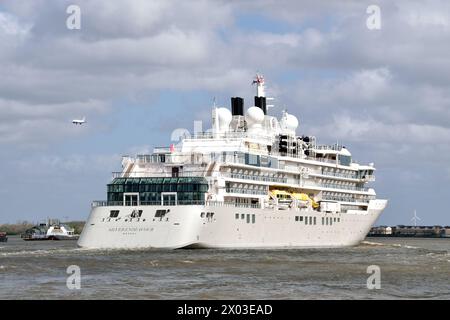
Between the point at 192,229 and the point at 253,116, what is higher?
the point at 253,116

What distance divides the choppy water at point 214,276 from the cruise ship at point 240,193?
3926 mm

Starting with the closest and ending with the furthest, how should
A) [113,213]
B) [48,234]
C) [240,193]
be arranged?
[113,213] → [240,193] → [48,234]

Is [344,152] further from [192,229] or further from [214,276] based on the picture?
[214,276]

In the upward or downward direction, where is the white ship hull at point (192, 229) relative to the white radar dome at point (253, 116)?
downward

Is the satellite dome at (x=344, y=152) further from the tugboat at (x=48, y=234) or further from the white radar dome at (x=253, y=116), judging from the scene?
the tugboat at (x=48, y=234)

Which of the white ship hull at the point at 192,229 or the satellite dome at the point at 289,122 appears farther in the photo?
the satellite dome at the point at 289,122

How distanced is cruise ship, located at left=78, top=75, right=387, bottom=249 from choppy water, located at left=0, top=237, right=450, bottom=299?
3926 mm

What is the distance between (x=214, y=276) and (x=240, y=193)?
3702 centimetres

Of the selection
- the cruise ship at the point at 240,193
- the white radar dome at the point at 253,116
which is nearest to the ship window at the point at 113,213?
the cruise ship at the point at 240,193

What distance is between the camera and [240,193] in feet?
308

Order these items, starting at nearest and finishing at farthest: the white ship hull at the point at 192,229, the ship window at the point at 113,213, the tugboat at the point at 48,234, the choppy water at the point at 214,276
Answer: the choppy water at the point at 214,276, the white ship hull at the point at 192,229, the ship window at the point at 113,213, the tugboat at the point at 48,234

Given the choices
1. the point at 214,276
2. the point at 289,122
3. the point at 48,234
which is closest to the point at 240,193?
the point at 289,122

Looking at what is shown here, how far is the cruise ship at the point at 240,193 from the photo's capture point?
83750 mm

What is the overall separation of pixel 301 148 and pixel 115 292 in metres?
63.1
